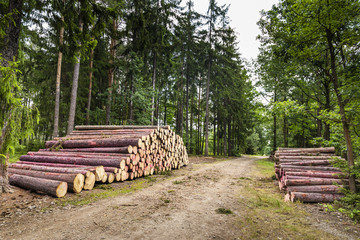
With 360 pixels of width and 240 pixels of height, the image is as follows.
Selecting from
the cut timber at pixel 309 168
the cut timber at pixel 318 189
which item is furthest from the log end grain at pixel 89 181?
the cut timber at pixel 309 168

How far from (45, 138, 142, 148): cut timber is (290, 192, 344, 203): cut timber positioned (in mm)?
5666

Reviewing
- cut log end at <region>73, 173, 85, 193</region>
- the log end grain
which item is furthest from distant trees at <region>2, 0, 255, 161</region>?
cut log end at <region>73, 173, 85, 193</region>

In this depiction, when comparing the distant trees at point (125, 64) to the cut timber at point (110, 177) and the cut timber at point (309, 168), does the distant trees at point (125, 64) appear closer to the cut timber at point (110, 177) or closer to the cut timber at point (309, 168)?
→ the cut timber at point (110, 177)

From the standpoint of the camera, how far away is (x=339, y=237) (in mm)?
3012

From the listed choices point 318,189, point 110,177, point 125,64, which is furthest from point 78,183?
point 125,64

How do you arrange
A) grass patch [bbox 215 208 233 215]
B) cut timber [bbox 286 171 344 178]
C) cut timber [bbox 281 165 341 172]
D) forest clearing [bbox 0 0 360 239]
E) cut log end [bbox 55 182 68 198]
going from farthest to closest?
cut timber [bbox 281 165 341 172]
cut timber [bbox 286 171 344 178]
cut log end [bbox 55 182 68 198]
grass patch [bbox 215 208 233 215]
forest clearing [bbox 0 0 360 239]

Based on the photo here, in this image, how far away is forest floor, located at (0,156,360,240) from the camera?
294 centimetres

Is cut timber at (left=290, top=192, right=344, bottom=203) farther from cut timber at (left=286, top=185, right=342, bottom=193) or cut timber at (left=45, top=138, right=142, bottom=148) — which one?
cut timber at (left=45, top=138, right=142, bottom=148)

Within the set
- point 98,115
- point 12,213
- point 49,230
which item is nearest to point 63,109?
point 98,115

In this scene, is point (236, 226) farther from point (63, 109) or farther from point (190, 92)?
point (190, 92)

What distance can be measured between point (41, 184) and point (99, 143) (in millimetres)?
3410

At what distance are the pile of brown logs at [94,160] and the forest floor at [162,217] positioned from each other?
1.24 feet

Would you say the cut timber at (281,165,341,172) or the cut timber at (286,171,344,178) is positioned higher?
the cut timber at (281,165,341,172)

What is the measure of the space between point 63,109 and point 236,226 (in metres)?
16.3
